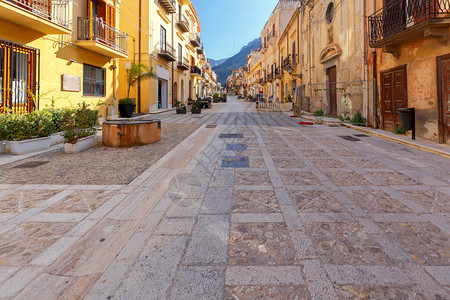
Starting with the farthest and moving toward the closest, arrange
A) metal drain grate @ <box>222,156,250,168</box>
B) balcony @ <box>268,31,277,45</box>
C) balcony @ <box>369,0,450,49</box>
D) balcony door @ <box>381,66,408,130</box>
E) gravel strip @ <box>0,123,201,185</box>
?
1. balcony @ <box>268,31,277,45</box>
2. balcony door @ <box>381,66,408,130</box>
3. balcony @ <box>369,0,450,49</box>
4. metal drain grate @ <box>222,156,250,168</box>
5. gravel strip @ <box>0,123,201,185</box>

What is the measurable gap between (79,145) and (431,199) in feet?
24.5

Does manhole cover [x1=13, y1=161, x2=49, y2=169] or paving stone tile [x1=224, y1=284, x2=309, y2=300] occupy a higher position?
manhole cover [x1=13, y1=161, x2=49, y2=169]

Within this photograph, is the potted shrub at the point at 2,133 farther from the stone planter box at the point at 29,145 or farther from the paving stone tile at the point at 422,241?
the paving stone tile at the point at 422,241

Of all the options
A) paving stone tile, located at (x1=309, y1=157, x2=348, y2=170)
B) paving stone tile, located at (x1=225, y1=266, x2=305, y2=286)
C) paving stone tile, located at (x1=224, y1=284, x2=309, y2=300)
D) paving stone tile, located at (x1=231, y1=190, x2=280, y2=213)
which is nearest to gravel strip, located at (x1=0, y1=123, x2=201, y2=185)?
paving stone tile, located at (x1=231, y1=190, x2=280, y2=213)

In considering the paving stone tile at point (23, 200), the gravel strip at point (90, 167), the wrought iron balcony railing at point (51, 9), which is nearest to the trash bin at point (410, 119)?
the gravel strip at point (90, 167)

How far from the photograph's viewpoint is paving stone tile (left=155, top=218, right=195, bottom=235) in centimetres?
266

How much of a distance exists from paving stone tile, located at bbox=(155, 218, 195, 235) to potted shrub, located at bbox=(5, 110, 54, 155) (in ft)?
18.4

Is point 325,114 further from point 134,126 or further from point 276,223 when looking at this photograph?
point 276,223

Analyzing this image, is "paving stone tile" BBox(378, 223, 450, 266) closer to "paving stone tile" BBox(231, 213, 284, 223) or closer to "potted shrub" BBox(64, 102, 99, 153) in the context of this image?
"paving stone tile" BBox(231, 213, 284, 223)

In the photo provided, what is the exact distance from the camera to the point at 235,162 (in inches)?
222

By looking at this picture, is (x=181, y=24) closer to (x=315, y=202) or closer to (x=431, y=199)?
(x=315, y=202)

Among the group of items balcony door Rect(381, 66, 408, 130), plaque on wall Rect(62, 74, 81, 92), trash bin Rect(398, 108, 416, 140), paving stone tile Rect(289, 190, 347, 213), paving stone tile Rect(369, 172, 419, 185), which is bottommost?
paving stone tile Rect(289, 190, 347, 213)

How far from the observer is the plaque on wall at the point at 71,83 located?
10414 millimetres

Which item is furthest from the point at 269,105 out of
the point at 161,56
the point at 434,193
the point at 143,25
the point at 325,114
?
the point at 434,193
